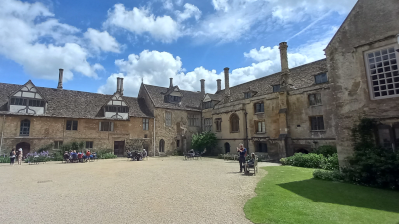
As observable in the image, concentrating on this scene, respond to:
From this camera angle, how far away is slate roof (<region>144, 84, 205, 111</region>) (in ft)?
109

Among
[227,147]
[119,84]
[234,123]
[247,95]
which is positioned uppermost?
[119,84]

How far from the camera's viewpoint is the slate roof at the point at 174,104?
3319cm

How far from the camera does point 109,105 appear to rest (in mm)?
29266

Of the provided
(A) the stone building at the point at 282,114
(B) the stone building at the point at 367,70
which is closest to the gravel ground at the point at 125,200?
(B) the stone building at the point at 367,70

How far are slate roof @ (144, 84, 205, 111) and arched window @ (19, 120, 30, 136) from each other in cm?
1538

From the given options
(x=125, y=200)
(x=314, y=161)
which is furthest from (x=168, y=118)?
(x=125, y=200)

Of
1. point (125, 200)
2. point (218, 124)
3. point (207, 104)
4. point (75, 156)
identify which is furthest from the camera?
point (207, 104)

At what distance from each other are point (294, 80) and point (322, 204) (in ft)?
64.0

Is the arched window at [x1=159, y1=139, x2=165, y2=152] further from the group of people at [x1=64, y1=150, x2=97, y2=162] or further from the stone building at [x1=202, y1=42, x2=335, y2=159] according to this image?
the group of people at [x1=64, y1=150, x2=97, y2=162]

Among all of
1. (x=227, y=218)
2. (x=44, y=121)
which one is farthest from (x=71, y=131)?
(x=227, y=218)

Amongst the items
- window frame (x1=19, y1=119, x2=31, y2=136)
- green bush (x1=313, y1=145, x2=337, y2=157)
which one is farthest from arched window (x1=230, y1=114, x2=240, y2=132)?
window frame (x1=19, y1=119, x2=31, y2=136)

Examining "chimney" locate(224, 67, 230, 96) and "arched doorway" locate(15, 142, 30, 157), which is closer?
"arched doorway" locate(15, 142, 30, 157)

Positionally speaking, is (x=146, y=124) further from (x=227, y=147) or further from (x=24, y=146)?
(x=24, y=146)

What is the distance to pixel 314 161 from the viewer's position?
16.5 m
